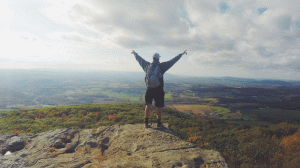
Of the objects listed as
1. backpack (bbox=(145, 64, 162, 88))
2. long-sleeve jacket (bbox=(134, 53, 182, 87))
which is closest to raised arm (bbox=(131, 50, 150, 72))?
long-sleeve jacket (bbox=(134, 53, 182, 87))

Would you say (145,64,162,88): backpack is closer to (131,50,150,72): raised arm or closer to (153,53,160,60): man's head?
(153,53,160,60): man's head

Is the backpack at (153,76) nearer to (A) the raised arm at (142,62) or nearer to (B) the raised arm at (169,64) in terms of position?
(B) the raised arm at (169,64)

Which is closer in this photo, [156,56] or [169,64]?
[156,56]

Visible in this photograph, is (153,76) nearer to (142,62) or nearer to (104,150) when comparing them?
(142,62)

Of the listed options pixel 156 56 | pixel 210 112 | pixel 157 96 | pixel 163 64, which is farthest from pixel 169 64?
pixel 210 112

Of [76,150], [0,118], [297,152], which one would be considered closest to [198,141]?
[297,152]

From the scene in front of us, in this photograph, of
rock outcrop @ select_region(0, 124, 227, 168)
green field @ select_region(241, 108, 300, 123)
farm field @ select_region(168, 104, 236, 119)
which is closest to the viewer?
rock outcrop @ select_region(0, 124, 227, 168)

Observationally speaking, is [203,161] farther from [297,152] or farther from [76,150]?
[76,150]
